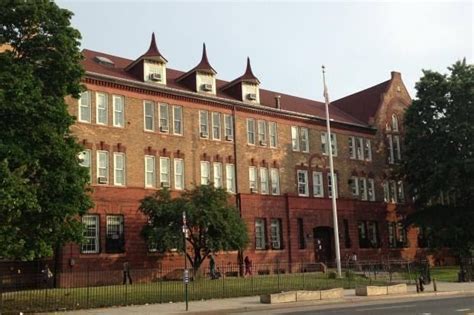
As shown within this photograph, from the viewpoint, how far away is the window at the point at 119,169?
40562mm

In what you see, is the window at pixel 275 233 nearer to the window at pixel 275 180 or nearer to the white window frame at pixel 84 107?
the window at pixel 275 180

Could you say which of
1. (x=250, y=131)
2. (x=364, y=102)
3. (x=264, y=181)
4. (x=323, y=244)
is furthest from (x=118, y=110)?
(x=364, y=102)

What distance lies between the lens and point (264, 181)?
49.1 meters

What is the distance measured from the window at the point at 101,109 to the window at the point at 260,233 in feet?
46.8

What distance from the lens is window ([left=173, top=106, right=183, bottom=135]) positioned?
44375 millimetres

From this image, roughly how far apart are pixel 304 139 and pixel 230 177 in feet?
30.3

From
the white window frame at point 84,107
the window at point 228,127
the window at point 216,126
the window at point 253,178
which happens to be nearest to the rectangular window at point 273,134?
the window at point 253,178

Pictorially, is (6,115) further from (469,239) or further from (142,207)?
(469,239)

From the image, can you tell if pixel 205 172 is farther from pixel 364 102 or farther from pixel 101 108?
pixel 364 102

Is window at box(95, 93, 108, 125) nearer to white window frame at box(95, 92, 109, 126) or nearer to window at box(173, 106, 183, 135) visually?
white window frame at box(95, 92, 109, 126)

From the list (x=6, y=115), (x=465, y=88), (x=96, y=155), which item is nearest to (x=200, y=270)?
(x=96, y=155)

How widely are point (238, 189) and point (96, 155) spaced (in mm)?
11761

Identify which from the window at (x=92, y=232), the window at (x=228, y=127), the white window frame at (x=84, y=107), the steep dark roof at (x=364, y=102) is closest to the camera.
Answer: the window at (x=92, y=232)

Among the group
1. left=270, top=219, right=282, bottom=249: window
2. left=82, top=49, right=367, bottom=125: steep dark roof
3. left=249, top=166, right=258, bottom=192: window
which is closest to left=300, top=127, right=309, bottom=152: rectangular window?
left=82, top=49, right=367, bottom=125: steep dark roof
